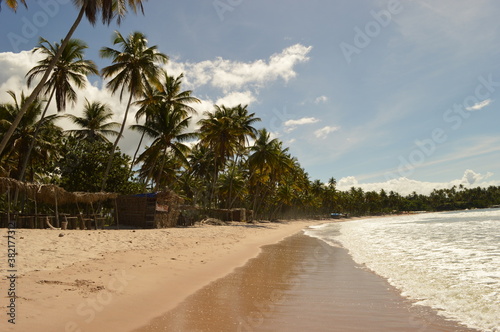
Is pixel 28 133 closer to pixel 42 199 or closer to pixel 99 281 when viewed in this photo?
pixel 42 199

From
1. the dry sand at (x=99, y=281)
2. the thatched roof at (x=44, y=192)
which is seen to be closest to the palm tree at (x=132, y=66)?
the thatched roof at (x=44, y=192)

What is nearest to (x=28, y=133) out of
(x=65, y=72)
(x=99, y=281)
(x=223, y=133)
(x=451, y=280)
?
(x=65, y=72)

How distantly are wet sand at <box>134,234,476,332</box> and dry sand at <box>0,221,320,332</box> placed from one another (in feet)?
1.61

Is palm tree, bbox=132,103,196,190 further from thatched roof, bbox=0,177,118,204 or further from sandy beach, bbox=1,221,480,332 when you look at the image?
sandy beach, bbox=1,221,480,332

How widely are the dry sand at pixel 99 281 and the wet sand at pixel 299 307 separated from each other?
0.49 meters

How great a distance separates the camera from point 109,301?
516cm

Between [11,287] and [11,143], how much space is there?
22137 mm

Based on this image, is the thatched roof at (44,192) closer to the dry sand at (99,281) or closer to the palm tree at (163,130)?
the dry sand at (99,281)

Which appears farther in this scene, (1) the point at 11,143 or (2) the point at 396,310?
(1) the point at 11,143

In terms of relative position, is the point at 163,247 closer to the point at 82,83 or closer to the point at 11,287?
the point at 11,287

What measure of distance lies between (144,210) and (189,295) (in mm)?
14631

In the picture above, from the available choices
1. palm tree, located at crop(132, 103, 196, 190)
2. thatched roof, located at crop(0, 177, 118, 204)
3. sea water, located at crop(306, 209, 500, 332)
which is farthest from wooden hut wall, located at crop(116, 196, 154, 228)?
sea water, located at crop(306, 209, 500, 332)

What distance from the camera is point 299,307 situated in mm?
5348

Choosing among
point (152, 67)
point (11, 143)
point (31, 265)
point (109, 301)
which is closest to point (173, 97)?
point (152, 67)
